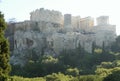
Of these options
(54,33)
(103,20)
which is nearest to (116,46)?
(54,33)

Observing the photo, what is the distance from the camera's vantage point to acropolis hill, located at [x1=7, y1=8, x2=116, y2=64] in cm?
7631

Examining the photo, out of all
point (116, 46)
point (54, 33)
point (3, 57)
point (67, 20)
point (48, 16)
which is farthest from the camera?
point (48, 16)

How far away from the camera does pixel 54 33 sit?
7844 cm

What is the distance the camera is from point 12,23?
85500mm

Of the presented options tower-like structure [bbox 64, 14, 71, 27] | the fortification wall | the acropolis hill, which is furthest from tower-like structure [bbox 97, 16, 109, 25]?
the fortification wall

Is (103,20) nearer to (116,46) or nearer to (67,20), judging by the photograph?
(67,20)

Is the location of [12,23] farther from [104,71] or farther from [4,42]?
[4,42]

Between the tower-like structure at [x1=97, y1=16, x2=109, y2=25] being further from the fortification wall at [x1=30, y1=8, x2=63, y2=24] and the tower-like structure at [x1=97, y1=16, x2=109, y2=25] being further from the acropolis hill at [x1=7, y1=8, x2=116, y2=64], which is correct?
the fortification wall at [x1=30, y1=8, x2=63, y2=24]

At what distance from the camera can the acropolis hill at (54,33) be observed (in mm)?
76312

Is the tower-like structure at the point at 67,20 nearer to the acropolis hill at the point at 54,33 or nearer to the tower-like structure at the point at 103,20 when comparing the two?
the acropolis hill at the point at 54,33

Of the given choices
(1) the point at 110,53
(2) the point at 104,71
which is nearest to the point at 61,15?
(1) the point at 110,53

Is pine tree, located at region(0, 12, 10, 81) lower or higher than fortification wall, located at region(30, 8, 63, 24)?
lower

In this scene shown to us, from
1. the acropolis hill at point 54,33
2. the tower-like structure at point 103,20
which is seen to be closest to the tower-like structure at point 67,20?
the acropolis hill at point 54,33

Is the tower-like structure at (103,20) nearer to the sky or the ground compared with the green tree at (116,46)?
nearer to the sky
